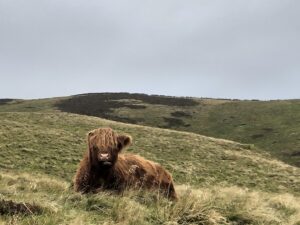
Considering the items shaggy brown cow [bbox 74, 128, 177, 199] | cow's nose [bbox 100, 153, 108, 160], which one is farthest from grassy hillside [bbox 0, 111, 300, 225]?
cow's nose [bbox 100, 153, 108, 160]

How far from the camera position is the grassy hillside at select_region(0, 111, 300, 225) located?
7.59 m

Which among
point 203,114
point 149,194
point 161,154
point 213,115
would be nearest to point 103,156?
point 149,194

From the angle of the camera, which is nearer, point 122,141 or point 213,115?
point 122,141

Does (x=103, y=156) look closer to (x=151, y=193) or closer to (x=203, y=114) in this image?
(x=151, y=193)

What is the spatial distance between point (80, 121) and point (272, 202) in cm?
3361

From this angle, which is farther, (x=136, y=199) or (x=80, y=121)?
(x=80, y=121)

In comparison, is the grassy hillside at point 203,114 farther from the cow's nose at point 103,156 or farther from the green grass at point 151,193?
the cow's nose at point 103,156

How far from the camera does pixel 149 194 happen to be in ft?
31.4

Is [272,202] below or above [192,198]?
below

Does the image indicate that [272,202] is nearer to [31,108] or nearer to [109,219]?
[109,219]

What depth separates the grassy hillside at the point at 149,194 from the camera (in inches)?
299

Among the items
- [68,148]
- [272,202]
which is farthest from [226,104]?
[272,202]

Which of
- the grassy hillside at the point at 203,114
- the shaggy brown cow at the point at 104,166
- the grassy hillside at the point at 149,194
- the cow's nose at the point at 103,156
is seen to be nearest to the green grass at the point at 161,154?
the grassy hillside at the point at 149,194

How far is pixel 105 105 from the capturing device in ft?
231
